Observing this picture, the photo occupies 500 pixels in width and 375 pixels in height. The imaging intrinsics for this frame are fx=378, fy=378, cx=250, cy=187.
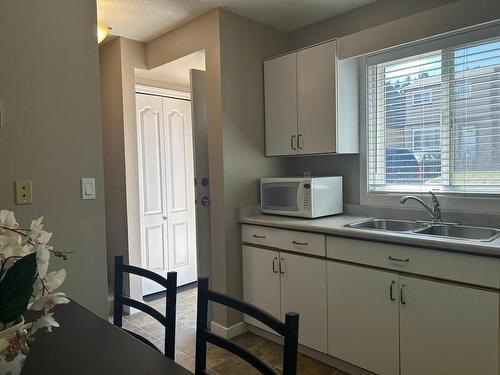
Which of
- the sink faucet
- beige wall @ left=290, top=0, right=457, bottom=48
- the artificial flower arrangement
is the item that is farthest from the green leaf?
Answer: beige wall @ left=290, top=0, right=457, bottom=48

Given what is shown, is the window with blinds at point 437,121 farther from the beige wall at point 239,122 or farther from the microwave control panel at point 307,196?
the beige wall at point 239,122

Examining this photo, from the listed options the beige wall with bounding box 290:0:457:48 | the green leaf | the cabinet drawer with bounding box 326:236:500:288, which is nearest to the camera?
the green leaf

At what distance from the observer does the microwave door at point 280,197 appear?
271 cm

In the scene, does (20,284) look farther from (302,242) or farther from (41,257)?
(302,242)

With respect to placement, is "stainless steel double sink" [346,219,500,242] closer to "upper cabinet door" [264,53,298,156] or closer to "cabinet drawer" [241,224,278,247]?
"cabinet drawer" [241,224,278,247]

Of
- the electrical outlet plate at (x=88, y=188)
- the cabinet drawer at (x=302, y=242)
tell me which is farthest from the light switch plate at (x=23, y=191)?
the cabinet drawer at (x=302, y=242)

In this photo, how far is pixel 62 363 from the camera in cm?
98

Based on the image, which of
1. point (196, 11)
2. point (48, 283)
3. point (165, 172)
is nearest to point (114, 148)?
point (165, 172)

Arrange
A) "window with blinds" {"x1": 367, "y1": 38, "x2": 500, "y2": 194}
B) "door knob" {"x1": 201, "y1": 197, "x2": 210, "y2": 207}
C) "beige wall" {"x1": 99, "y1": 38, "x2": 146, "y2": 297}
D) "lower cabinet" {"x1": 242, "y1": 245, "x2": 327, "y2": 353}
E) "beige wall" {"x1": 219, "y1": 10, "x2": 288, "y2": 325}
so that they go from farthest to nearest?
"beige wall" {"x1": 99, "y1": 38, "x2": 146, "y2": 297} → "door knob" {"x1": 201, "y1": 197, "x2": 210, "y2": 207} → "beige wall" {"x1": 219, "y1": 10, "x2": 288, "y2": 325} → "lower cabinet" {"x1": 242, "y1": 245, "x2": 327, "y2": 353} → "window with blinds" {"x1": 367, "y1": 38, "x2": 500, "y2": 194}

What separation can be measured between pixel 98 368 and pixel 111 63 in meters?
2.98

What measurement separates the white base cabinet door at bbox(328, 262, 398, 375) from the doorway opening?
154 centimetres

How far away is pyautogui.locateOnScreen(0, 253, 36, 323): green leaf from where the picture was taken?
687mm

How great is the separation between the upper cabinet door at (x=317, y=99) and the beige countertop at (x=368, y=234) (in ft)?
1.74

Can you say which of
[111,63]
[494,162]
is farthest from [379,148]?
[111,63]
